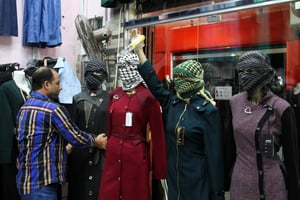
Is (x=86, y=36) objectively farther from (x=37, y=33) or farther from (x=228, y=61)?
(x=228, y=61)

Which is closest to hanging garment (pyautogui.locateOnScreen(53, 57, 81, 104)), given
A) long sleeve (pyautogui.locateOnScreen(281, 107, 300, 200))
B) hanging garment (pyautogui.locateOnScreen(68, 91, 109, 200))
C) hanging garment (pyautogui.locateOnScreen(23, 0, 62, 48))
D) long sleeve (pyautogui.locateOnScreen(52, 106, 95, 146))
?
hanging garment (pyautogui.locateOnScreen(23, 0, 62, 48))

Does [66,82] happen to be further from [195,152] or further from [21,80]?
A: [195,152]

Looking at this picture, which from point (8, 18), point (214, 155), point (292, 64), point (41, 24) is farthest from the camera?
point (41, 24)

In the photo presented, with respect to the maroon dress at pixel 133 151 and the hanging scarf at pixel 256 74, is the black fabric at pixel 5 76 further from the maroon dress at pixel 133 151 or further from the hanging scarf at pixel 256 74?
the hanging scarf at pixel 256 74

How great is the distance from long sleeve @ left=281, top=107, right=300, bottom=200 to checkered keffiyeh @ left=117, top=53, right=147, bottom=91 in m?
1.08

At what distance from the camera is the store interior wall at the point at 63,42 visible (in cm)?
393

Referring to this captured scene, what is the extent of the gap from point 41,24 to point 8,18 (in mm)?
373

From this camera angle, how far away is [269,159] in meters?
1.69

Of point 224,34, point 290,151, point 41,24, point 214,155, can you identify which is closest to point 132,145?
point 214,155

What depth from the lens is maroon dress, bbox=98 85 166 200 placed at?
89.8 inches

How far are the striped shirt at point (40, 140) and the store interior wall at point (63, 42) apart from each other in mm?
1842

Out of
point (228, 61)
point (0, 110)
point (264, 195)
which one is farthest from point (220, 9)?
point (0, 110)

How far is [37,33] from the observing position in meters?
3.90

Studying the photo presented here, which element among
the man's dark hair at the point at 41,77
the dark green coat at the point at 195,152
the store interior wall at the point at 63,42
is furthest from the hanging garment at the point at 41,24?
the dark green coat at the point at 195,152
